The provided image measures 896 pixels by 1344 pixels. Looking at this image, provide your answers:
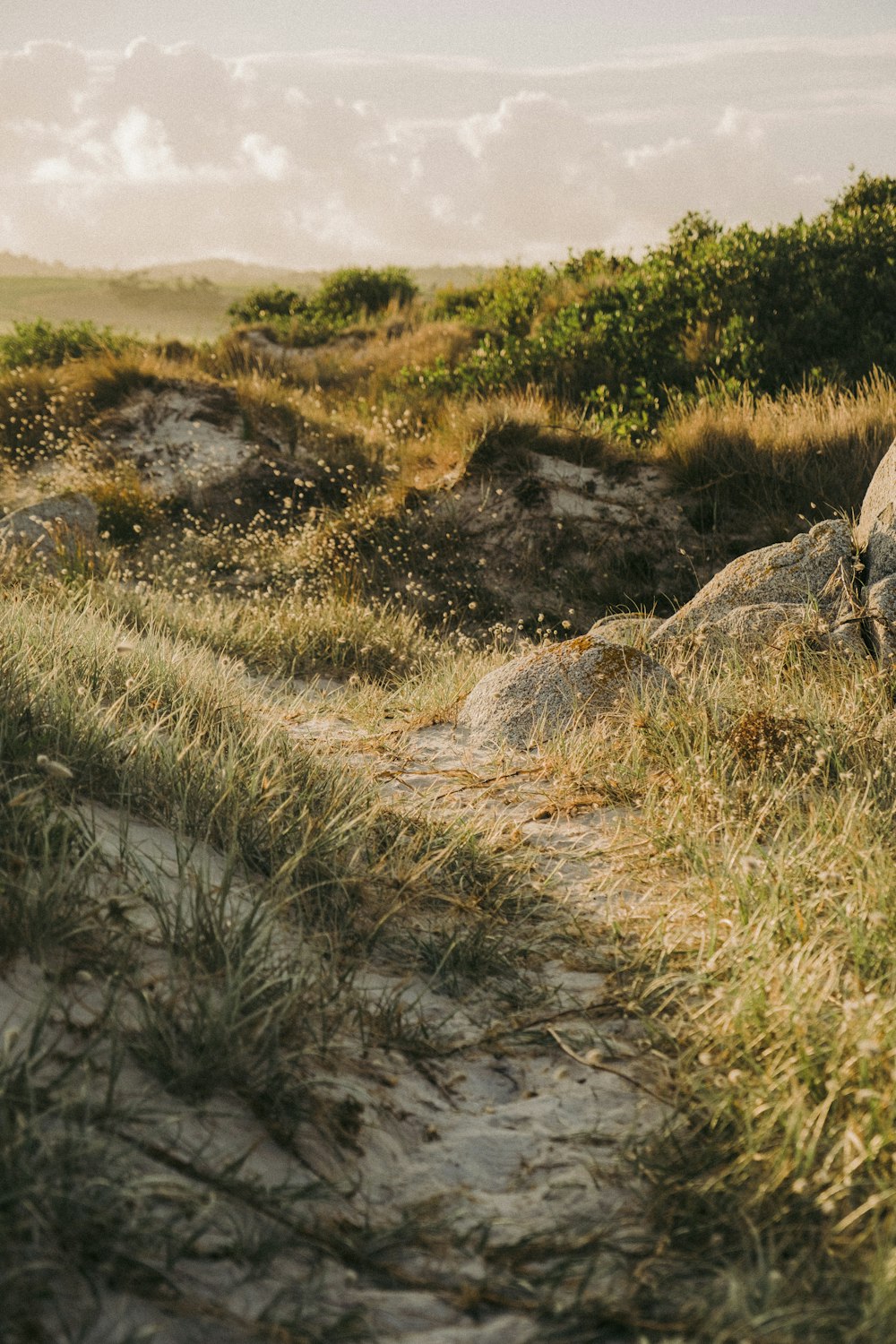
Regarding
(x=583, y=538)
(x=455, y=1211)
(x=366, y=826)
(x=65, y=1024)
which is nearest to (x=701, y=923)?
(x=366, y=826)

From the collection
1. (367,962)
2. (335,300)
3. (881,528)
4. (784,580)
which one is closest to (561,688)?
(784,580)

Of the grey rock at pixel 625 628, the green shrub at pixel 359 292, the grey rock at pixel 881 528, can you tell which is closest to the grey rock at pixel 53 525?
the grey rock at pixel 625 628

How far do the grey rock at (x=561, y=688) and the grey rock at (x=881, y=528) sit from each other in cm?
132

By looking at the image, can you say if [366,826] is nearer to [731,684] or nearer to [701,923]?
[701,923]

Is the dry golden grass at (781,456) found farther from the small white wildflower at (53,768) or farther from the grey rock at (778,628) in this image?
the small white wildflower at (53,768)

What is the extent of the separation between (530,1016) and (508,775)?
6.15ft

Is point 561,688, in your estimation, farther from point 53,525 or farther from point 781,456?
point 53,525

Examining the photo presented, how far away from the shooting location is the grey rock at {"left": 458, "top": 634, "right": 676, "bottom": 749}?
5000mm

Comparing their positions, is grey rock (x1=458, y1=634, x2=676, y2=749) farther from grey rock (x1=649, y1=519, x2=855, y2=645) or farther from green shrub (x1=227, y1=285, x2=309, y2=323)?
green shrub (x1=227, y1=285, x2=309, y2=323)

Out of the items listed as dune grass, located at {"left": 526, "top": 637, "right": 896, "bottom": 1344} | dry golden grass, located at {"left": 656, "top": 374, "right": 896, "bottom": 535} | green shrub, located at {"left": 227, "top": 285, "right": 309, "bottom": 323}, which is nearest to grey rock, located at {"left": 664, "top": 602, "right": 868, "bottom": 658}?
dune grass, located at {"left": 526, "top": 637, "right": 896, "bottom": 1344}

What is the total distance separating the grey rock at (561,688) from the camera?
5.00 metres

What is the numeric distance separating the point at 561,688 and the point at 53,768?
2937 millimetres

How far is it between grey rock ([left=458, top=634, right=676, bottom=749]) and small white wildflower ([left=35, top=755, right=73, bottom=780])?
237 cm

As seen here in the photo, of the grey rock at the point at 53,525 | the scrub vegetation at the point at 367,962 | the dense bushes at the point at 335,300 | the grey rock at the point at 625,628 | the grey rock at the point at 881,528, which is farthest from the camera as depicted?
the dense bushes at the point at 335,300
